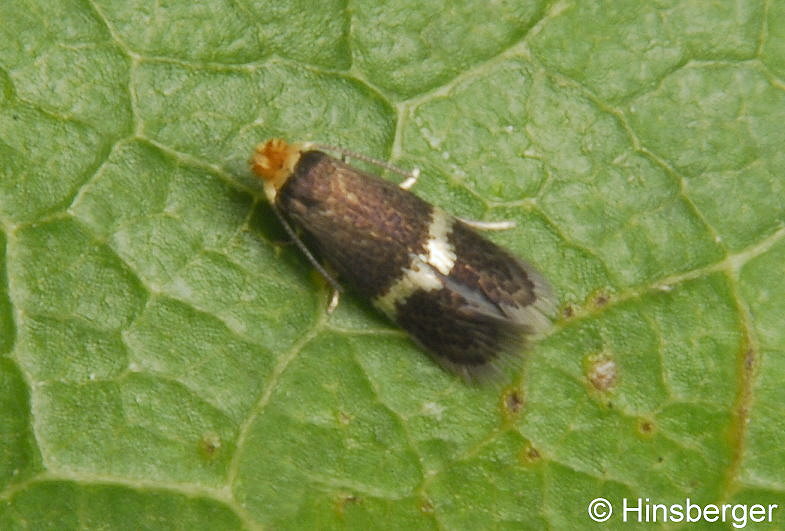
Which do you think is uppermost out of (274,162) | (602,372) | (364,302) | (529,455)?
(274,162)

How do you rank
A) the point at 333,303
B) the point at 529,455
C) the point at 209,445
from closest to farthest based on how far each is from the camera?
the point at 209,445, the point at 529,455, the point at 333,303

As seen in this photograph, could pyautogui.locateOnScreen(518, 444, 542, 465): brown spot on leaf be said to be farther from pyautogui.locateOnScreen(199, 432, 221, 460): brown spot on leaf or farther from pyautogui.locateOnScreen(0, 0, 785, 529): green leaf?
pyautogui.locateOnScreen(199, 432, 221, 460): brown spot on leaf

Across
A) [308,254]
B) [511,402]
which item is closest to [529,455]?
[511,402]

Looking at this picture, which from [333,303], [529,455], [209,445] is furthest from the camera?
[333,303]

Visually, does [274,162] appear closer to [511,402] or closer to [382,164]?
[382,164]

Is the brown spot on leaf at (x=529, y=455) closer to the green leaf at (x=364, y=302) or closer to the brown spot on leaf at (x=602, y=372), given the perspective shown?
the green leaf at (x=364, y=302)

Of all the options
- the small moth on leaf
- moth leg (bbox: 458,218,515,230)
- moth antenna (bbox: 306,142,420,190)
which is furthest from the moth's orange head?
moth leg (bbox: 458,218,515,230)

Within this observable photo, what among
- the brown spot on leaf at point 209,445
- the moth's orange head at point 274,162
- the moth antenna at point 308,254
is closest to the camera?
the brown spot on leaf at point 209,445

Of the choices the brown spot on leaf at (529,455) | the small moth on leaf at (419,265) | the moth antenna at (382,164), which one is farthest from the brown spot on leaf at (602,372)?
the moth antenna at (382,164)
